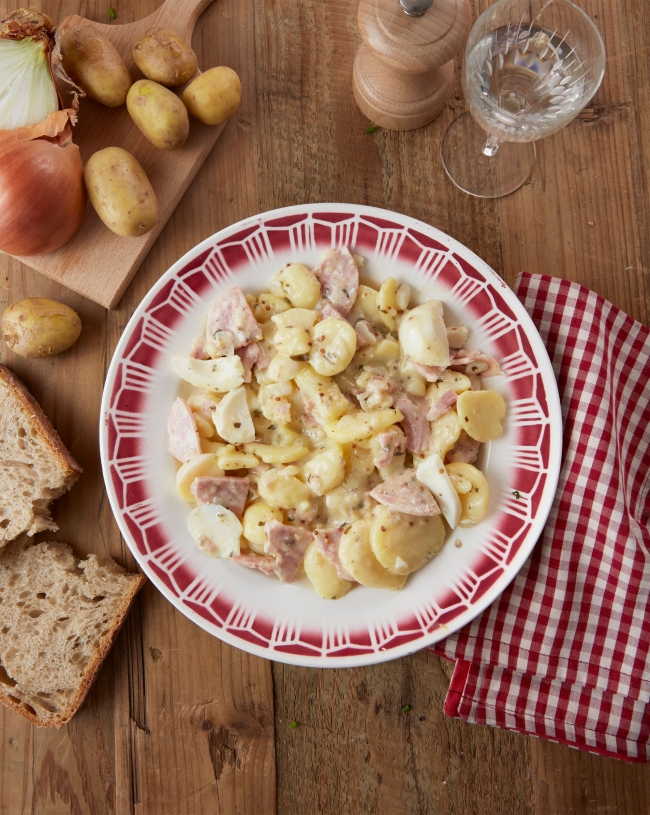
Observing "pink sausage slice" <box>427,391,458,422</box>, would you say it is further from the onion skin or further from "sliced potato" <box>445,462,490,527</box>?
the onion skin

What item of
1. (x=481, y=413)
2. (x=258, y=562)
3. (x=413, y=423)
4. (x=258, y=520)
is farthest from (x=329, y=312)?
(x=258, y=562)

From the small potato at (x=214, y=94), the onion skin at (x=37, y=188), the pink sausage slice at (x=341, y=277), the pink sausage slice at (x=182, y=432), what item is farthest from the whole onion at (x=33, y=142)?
the pink sausage slice at (x=341, y=277)

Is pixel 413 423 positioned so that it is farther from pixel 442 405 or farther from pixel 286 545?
pixel 286 545

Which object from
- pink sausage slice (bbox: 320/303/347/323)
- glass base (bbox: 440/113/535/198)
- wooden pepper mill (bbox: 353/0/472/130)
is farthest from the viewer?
glass base (bbox: 440/113/535/198)

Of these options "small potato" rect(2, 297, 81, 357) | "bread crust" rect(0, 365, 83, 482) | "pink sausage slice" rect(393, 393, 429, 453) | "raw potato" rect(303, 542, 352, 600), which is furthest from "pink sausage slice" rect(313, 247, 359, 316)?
"bread crust" rect(0, 365, 83, 482)

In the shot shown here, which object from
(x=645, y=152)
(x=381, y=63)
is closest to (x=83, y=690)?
(x=381, y=63)

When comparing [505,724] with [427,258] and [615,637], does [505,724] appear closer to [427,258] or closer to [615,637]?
[615,637]
